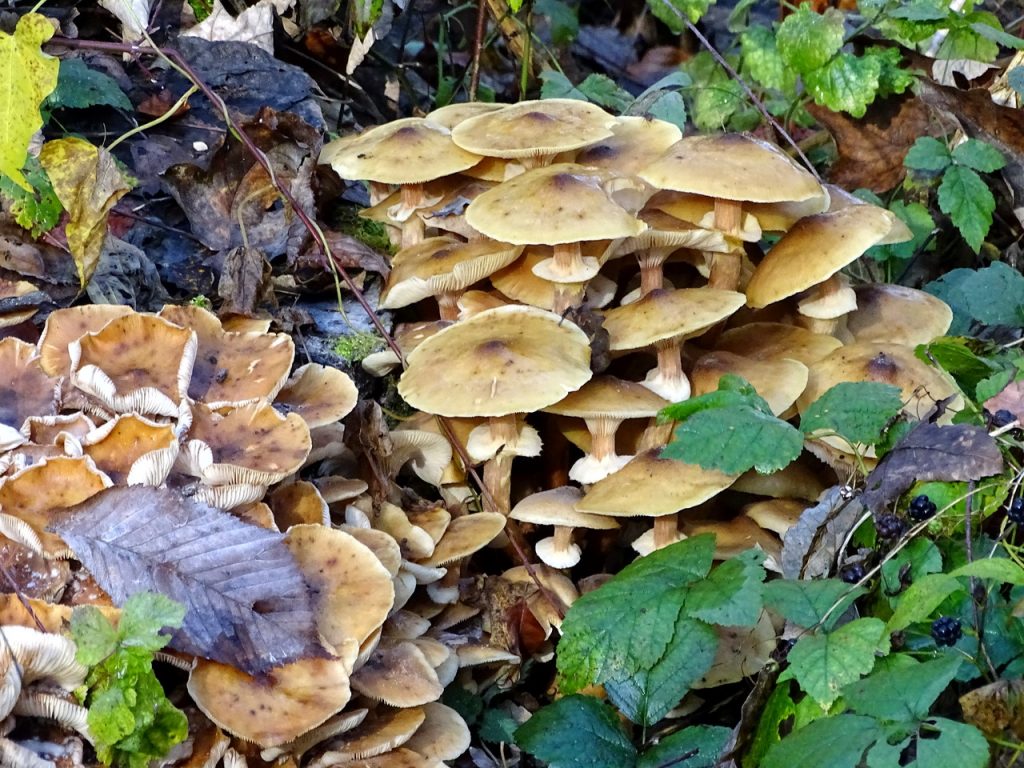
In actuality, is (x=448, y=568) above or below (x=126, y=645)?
below

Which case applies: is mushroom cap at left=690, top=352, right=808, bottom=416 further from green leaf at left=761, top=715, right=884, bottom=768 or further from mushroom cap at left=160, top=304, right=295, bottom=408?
mushroom cap at left=160, top=304, right=295, bottom=408

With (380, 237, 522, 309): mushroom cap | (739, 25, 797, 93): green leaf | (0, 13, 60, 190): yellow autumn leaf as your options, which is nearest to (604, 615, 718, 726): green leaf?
(380, 237, 522, 309): mushroom cap

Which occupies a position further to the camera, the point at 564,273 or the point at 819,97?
the point at 819,97

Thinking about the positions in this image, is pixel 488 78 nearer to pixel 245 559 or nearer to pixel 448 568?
pixel 448 568

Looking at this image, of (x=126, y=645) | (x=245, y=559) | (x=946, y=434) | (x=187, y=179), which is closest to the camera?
(x=126, y=645)

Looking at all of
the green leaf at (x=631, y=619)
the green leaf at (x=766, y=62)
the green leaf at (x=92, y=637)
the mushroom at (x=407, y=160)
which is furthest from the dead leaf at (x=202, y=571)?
the green leaf at (x=766, y=62)

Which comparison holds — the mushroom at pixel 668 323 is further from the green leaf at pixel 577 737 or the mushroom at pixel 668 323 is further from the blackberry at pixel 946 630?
the blackberry at pixel 946 630

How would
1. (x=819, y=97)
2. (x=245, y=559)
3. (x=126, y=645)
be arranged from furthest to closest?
1. (x=819, y=97)
2. (x=245, y=559)
3. (x=126, y=645)

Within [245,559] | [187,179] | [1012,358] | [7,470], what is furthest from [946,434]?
[187,179]

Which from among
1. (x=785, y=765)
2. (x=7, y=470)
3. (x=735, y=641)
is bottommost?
(x=735, y=641)
